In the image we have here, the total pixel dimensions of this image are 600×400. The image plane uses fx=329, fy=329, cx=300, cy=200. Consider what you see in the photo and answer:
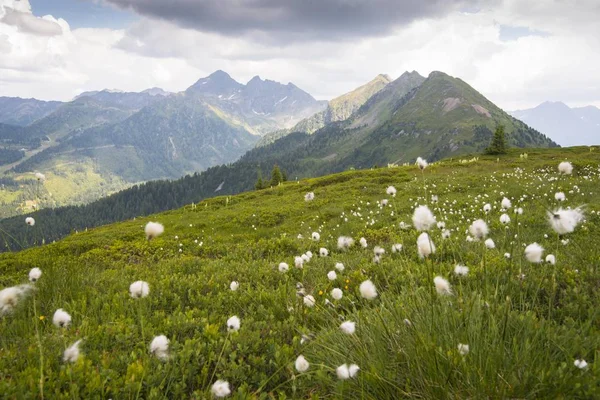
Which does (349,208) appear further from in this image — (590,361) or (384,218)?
(590,361)

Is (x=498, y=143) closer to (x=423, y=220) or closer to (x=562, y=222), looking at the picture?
(x=562, y=222)

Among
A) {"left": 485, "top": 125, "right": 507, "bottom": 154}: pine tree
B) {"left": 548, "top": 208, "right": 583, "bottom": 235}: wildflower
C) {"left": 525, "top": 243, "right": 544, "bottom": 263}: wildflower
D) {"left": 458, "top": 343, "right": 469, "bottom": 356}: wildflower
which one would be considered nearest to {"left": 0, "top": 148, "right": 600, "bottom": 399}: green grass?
{"left": 458, "top": 343, "right": 469, "bottom": 356}: wildflower

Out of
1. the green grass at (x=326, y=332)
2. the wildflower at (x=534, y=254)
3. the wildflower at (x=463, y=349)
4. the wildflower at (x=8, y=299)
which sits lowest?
the green grass at (x=326, y=332)

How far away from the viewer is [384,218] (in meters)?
15.5

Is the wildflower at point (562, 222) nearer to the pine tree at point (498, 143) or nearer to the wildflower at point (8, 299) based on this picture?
the wildflower at point (8, 299)

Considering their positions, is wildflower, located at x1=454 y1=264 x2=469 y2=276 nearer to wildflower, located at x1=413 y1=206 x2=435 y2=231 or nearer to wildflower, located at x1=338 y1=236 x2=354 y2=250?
wildflower, located at x1=413 y1=206 x2=435 y2=231

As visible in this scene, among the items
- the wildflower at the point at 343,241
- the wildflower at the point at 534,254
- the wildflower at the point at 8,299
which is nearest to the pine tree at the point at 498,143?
the wildflower at the point at 343,241

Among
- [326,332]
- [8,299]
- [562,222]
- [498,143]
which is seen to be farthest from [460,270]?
[498,143]

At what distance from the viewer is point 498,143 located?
178ft

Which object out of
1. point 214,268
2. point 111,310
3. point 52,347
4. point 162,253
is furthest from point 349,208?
point 52,347

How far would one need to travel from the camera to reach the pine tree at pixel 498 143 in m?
53.4

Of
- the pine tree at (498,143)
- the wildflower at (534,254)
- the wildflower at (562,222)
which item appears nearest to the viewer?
the wildflower at (562,222)

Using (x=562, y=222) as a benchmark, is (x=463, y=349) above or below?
below

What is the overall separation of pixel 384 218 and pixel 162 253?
32.5 ft
